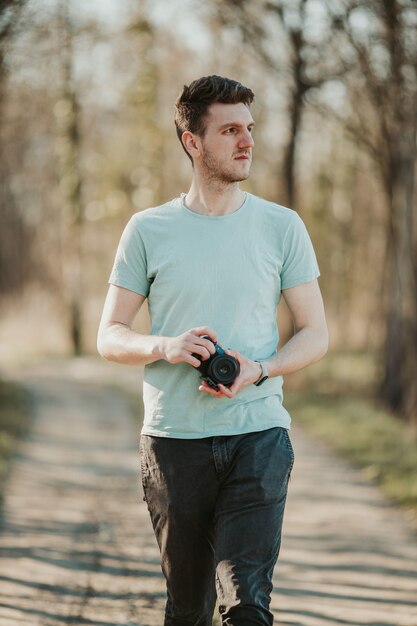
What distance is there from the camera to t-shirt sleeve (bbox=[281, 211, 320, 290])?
3.22 m

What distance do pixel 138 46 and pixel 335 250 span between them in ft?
28.3

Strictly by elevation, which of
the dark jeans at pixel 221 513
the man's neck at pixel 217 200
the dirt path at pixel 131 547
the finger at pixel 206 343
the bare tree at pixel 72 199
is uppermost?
the bare tree at pixel 72 199

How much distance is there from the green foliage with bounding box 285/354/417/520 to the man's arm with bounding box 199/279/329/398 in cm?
469

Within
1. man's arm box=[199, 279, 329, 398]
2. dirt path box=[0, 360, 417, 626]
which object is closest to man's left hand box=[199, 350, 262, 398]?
man's arm box=[199, 279, 329, 398]

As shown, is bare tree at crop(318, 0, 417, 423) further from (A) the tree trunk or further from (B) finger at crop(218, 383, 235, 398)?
(B) finger at crop(218, 383, 235, 398)

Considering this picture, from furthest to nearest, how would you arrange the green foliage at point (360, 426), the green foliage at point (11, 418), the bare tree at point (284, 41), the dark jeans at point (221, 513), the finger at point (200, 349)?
1. the bare tree at point (284, 41)
2. the green foliage at point (11, 418)
3. the green foliage at point (360, 426)
4. the dark jeans at point (221, 513)
5. the finger at point (200, 349)

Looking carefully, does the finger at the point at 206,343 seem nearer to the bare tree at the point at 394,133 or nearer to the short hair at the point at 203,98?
the short hair at the point at 203,98

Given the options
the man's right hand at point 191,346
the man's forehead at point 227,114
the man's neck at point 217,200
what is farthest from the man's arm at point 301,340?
the man's forehead at point 227,114

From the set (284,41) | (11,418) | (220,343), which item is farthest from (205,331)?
(284,41)

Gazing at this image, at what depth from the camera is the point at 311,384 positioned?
18188mm

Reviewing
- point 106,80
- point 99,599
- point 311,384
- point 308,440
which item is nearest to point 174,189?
point 106,80

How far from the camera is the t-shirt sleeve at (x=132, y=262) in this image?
323 centimetres

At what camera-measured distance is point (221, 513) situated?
10.2ft

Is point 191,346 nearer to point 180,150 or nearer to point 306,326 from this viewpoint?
point 306,326
